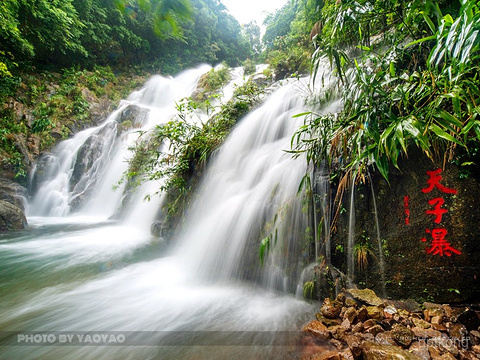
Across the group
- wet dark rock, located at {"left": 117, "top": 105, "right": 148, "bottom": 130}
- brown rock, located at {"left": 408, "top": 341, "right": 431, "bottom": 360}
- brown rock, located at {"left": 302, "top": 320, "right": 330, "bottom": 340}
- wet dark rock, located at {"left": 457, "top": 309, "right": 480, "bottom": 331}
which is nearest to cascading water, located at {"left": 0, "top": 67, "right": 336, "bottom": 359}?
brown rock, located at {"left": 302, "top": 320, "right": 330, "bottom": 340}

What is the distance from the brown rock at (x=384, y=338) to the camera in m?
1.51

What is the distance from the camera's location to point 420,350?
4.65 ft

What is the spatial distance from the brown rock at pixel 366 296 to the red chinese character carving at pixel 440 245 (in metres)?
0.61

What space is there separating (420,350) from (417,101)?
1.80 m

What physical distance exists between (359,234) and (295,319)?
1.04 m

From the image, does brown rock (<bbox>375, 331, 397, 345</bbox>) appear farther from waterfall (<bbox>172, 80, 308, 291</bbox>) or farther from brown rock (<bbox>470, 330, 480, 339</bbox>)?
waterfall (<bbox>172, 80, 308, 291</bbox>)

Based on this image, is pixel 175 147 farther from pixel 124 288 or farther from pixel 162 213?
pixel 124 288

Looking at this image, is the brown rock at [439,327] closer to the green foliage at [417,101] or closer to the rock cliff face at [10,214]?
the green foliage at [417,101]

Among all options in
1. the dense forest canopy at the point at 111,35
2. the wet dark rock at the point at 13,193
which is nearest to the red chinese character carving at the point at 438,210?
the dense forest canopy at the point at 111,35

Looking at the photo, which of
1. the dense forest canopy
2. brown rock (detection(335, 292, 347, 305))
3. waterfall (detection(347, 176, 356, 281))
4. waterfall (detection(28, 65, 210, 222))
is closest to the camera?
brown rock (detection(335, 292, 347, 305))

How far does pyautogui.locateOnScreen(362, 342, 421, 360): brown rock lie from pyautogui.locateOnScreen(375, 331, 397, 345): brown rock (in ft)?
0.45

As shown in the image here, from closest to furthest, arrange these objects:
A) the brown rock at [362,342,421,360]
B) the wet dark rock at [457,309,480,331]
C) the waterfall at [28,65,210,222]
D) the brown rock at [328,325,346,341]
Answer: the brown rock at [362,342,421,360], the wet dark rock at [457,309,480,331], the brown rock at [328,325,346,341], the waterfall at [28,65,210,222]

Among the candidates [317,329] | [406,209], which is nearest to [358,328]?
[317,329]

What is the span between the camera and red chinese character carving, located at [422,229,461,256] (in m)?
1.75
